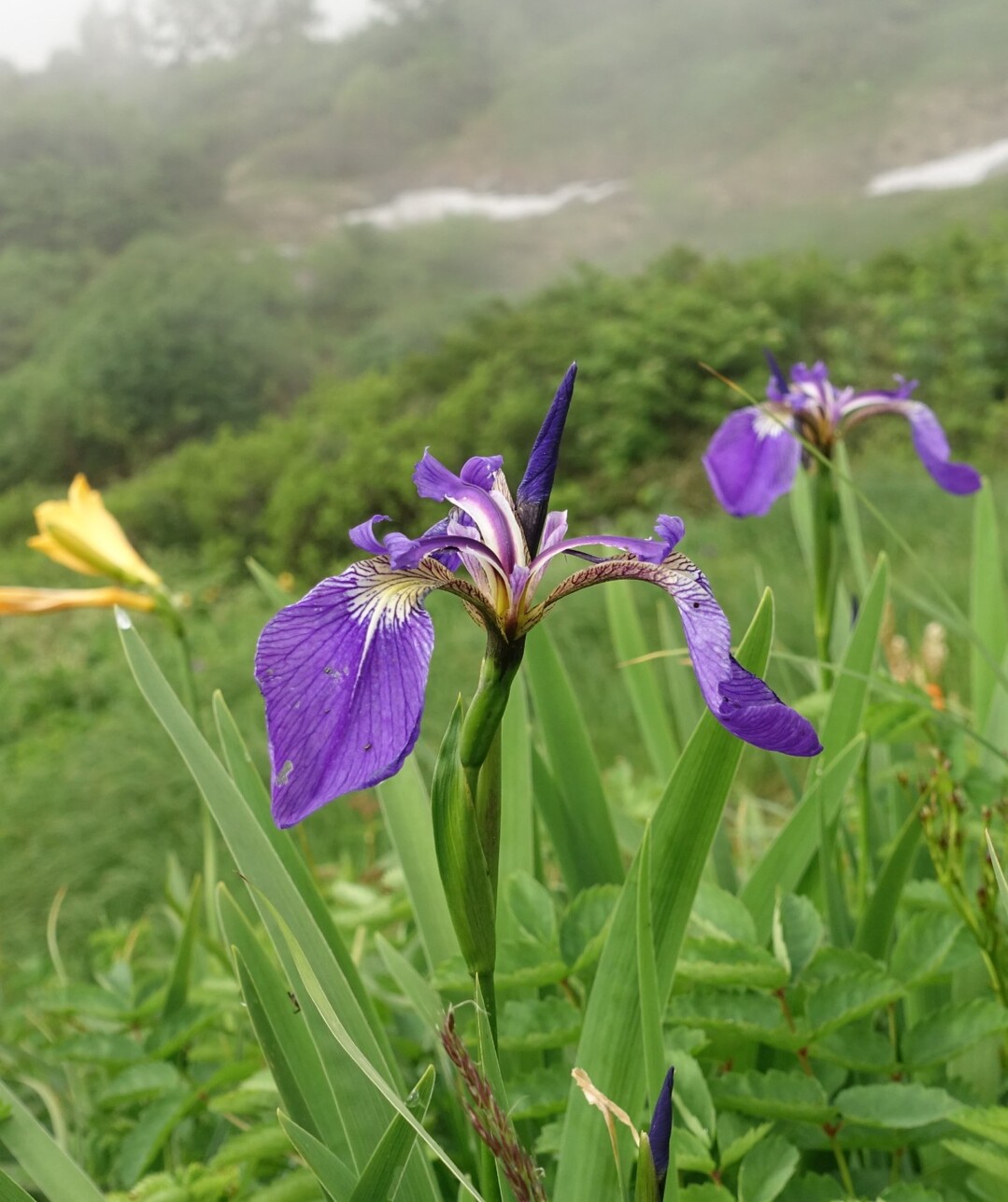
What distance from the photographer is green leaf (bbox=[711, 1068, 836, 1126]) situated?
0.53 meters

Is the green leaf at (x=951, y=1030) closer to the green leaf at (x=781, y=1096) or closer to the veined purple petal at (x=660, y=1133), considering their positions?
the green leaf at (x=781, y=1096)

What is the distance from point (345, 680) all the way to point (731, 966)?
306 millimetres

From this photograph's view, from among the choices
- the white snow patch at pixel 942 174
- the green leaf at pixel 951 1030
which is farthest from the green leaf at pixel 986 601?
the white snow patch at pixel 942 174

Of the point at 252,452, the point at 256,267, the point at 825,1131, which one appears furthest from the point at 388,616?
the point at 256,267

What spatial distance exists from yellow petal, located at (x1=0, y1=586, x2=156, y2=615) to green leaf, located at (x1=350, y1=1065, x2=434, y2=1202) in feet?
2.72

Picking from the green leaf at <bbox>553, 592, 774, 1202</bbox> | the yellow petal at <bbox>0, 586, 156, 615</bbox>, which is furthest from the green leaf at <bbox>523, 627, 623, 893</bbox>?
the yellow petal at <bbox>0, 586, 156, 615</bbox>

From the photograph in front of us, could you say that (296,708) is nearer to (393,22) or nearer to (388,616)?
(388,616)

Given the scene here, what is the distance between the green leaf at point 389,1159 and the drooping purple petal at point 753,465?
0.73 m

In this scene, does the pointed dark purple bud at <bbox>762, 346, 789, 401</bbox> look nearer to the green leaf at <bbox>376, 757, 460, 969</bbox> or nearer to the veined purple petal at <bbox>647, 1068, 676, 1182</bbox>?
the green leaf at <bbox>376, 757, 460, 969</bbox>

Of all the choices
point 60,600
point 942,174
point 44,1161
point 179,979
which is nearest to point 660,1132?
point 44,1161

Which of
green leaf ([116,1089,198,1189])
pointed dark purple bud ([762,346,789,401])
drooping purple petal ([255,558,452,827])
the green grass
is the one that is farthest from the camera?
the green grass

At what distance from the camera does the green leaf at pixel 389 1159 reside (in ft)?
1.44

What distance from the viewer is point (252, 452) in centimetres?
611

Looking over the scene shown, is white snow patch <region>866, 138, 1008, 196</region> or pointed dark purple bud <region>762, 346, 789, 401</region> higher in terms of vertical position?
pointed dark purple bud <region>762, 346, 789, 401</region>
